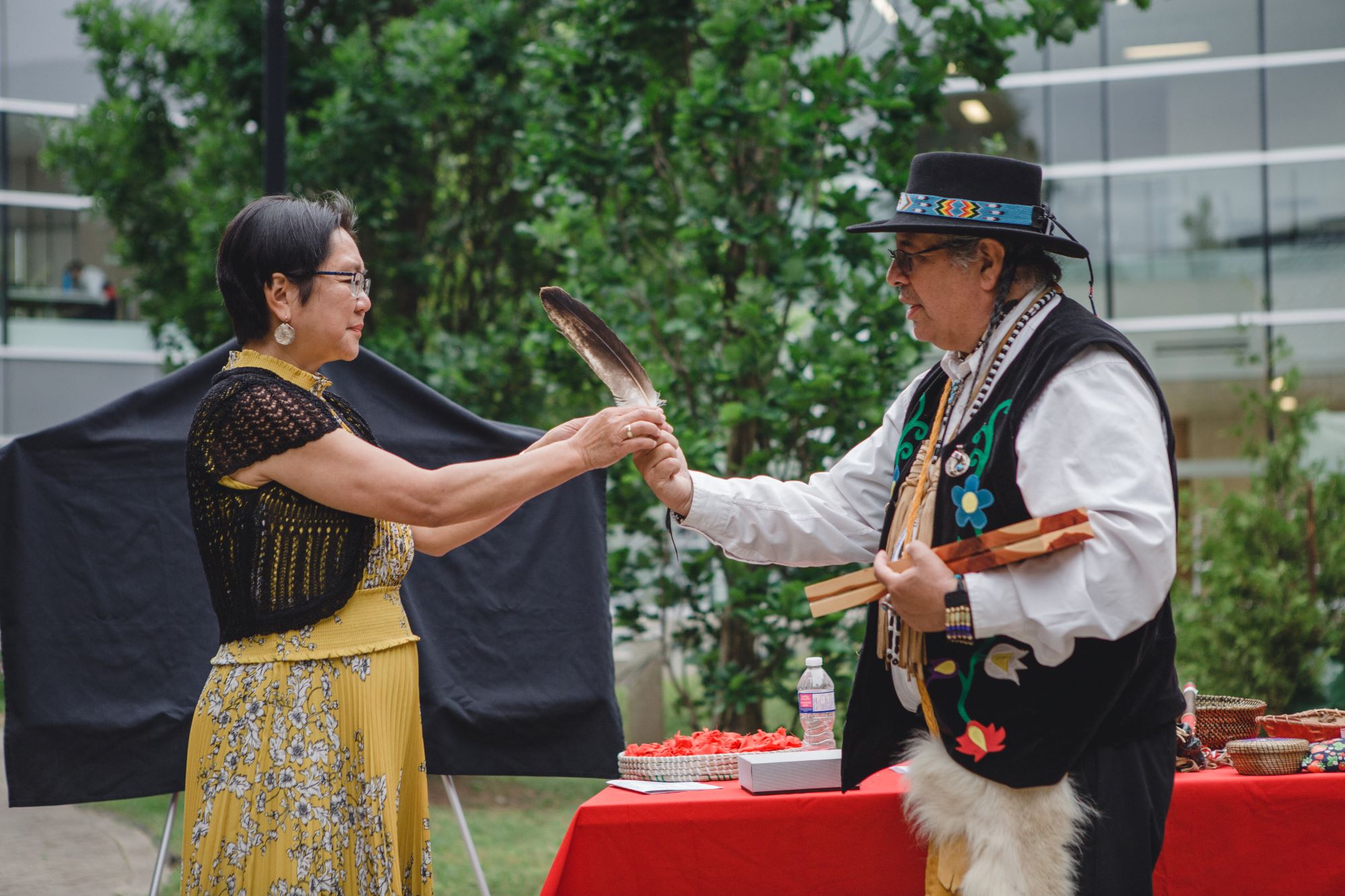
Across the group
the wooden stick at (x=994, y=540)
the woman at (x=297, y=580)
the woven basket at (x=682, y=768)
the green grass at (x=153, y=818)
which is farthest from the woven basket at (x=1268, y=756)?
the green grass at (x=153, y=818)

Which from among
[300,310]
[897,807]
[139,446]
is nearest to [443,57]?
[139,446]

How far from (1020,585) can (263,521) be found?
1.46m

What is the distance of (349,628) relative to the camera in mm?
2439

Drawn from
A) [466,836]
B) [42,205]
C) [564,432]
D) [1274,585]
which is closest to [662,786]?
[466,836]

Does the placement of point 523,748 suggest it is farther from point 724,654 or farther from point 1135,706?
point 1135,706

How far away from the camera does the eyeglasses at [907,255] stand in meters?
2.51

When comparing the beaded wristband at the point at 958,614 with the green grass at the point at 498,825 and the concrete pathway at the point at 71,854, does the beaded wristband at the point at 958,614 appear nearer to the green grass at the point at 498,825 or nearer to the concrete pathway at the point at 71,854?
the green grass at the point at 498,825

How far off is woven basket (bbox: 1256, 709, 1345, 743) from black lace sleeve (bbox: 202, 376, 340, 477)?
279cm

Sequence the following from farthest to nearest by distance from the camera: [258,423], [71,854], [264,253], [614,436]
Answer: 1. [71,854]
2. [614,436]
3. [264,253]
4. [258,423]

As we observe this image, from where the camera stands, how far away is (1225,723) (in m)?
3.56

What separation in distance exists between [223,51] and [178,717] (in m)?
4.69

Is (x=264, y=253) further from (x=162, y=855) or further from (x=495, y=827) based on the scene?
(x=495, y=827)

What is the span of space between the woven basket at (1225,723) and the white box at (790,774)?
120 centimetres

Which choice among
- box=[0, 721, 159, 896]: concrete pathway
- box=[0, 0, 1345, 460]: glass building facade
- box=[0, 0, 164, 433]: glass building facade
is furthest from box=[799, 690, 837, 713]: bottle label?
box=[0, 0, 164, 433]: glass building facade
